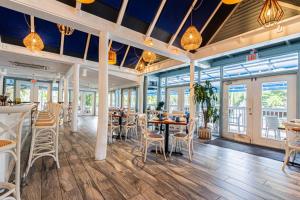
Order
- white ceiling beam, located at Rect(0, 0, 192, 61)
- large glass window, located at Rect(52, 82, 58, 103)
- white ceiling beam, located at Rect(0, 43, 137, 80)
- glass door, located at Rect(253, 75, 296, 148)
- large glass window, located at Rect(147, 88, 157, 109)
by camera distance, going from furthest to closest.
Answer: large glass window, located at Rect(52, 82, 58, 103)
large glass window, located at Rect(147, 88, 157, 109)
white ceiling beam, located at Rect(0, 43, 137, 80)
glass door, located at Rect(253, 75, 296, 148)
white ceiling beam, located at Rect(0, 0, 192, 61)

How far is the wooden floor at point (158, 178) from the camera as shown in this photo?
78.2 inches

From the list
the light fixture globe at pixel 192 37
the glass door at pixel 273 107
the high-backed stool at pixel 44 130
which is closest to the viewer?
the high-backed stool at pixel 44 130

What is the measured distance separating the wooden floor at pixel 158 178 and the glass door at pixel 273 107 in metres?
1.57

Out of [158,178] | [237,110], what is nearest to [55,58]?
[158,178]

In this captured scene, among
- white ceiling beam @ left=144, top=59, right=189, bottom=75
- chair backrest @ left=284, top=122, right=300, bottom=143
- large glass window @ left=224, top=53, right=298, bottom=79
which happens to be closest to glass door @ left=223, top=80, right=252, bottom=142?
large glass window @ left=224, top=53, right=298, bottom=79

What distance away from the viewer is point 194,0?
152 inches

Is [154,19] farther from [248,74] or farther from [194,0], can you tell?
[248,74]

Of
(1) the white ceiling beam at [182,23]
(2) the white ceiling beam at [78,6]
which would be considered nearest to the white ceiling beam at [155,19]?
(1) the white ceiling beam at [182,23]

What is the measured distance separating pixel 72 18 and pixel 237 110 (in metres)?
5.59

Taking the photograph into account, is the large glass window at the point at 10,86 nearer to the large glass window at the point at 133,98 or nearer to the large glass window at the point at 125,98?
the large glass window at the point at 125,98

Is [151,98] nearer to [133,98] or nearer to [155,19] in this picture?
[133,98]

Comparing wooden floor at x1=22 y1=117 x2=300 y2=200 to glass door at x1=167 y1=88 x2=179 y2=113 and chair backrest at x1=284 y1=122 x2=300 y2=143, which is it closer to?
chair backrest at x1=284 y1=122 x2=300 y2=143

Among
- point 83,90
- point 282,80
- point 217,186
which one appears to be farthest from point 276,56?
point 83,90

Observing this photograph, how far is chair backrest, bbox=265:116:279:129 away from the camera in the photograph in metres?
4.39
